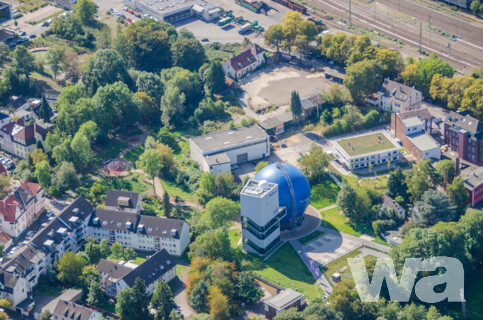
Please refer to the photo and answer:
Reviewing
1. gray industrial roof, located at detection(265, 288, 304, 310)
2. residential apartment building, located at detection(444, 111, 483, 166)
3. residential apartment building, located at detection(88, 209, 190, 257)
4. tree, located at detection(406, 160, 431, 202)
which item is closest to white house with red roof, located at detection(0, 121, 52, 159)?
residential apartment building, located at detection(88, 209, 190, 257)

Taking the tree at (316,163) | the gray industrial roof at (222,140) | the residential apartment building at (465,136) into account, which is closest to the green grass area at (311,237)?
the tree at (316,163)

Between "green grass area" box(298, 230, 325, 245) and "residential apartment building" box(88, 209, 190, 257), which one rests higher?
"residential apartment building" box(88, 209, 190, 257)

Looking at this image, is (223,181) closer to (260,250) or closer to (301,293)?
(260,250)

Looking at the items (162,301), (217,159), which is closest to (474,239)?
(217,159)

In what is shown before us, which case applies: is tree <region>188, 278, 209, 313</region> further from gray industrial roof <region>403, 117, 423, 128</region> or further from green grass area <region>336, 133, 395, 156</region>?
gray industrial roof <region>403, 117, 423, 128</region>

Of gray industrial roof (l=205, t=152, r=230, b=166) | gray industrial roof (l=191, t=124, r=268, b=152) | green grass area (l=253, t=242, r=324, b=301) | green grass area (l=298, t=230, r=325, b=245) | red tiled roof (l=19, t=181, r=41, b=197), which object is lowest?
green grass area (l=298, t=230, r=325, b=245)
